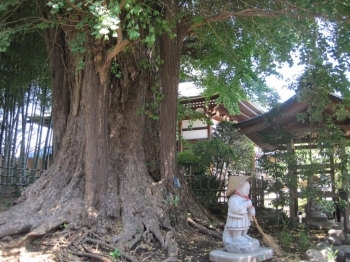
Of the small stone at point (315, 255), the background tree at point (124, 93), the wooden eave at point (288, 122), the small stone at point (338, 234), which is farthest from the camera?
the wooden eave at point (288, 122)

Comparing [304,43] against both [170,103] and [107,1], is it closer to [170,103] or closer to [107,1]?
[170,103]

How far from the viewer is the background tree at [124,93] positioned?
267 inches

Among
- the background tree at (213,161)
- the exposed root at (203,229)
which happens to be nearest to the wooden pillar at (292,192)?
the background tree at (213,161)

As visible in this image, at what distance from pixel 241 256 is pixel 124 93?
429 cm

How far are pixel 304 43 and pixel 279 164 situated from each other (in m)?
2.87

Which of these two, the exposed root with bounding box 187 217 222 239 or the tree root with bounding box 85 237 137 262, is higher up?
the exposed root with bounding box 187 217 222 239

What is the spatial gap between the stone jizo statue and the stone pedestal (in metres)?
0.13

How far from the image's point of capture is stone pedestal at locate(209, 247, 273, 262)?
5747 millimetres

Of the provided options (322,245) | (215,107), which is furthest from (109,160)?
(215,107)

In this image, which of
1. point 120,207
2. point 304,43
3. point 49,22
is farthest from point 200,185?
point 49,22

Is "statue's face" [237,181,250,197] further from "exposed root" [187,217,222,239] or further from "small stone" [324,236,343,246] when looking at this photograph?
"small stone" [324,236,343,246]

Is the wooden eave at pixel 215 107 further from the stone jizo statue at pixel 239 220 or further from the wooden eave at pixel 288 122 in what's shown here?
the stone jizo statue at pixel 239 220

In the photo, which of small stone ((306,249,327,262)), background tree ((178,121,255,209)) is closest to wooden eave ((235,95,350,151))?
background tree ((178,121,255,209))

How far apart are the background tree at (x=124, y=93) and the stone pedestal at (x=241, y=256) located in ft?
3.16
